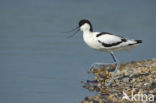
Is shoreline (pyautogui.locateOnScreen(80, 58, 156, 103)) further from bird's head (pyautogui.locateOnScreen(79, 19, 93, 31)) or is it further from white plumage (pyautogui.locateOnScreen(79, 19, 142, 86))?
bird's head (pyautogui.locateOnScreen(79, 19, 93, 31))

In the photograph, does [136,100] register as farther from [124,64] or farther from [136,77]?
[124,64]

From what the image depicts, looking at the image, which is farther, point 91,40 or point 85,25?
point 85,25

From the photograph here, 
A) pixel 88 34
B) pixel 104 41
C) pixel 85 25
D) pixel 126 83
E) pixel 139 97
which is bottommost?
pixel 139 97

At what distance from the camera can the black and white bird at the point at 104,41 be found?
995cm

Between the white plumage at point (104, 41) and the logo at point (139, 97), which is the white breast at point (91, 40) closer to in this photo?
the white plumage at point (104, 41)

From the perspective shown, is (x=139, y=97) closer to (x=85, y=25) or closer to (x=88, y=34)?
(x=88, y=34)

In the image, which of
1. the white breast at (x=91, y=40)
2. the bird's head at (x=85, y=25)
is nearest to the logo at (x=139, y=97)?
the white breast at (x=91, y=40)

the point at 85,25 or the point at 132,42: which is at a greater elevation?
the point at 85,25

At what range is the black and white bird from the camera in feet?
32.6

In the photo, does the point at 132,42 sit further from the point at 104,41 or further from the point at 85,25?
the point at 85,25

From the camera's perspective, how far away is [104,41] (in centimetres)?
991

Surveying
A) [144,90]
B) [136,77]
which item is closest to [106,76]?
[136,77]

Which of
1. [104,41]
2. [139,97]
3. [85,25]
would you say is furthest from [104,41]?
[139,97]

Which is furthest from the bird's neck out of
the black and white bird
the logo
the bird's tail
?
the logo
